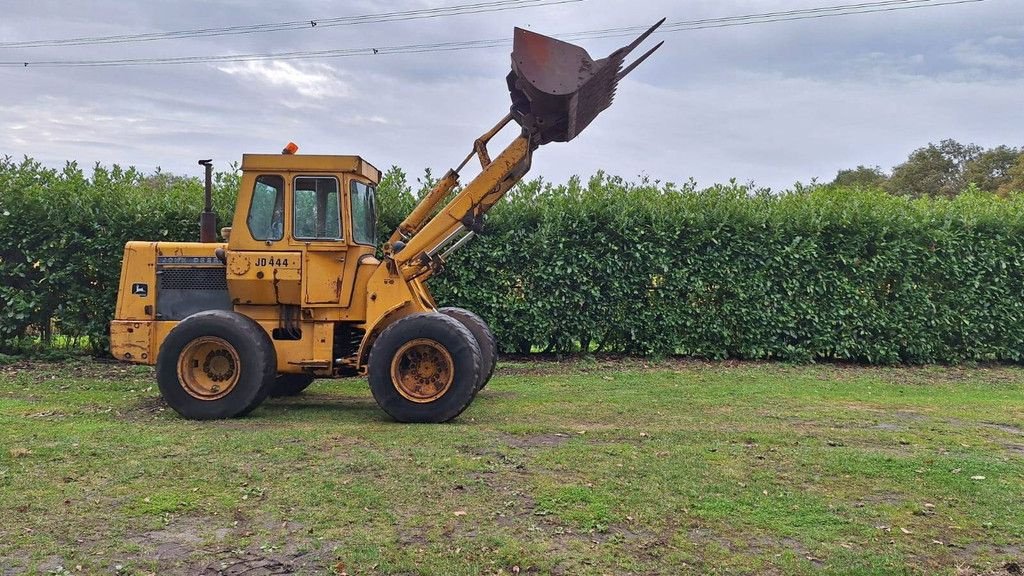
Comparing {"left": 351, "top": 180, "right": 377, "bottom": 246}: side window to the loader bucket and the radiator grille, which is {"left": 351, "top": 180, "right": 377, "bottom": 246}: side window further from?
the loader bucket

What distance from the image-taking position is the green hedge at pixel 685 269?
1179 centimetres

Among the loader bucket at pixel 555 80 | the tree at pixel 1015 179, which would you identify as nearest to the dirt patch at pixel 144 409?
the loader bucket at pixel 555 80

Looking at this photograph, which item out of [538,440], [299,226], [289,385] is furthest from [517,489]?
[289,385]

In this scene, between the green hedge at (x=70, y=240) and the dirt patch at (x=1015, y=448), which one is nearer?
the dirt patch at (x=1015, y=448)

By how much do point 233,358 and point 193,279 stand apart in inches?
43.9

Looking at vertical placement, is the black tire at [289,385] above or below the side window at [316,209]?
below

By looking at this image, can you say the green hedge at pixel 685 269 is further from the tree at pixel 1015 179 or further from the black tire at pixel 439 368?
the tree at pixel 1015 179

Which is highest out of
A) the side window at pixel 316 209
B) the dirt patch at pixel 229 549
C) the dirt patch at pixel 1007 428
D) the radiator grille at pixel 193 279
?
the side window at pixel 316 209

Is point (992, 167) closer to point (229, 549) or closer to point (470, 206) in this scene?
point (470, 206)

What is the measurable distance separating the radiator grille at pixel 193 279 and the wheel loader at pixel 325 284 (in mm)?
10

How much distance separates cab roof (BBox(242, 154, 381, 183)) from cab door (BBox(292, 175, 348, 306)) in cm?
9

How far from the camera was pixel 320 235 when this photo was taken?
7.93m

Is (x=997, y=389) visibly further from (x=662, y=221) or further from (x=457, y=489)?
(x=457, y=489)

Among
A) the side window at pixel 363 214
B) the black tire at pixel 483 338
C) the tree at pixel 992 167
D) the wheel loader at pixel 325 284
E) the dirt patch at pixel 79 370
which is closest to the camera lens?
the wheel loader at pixel 325 284
